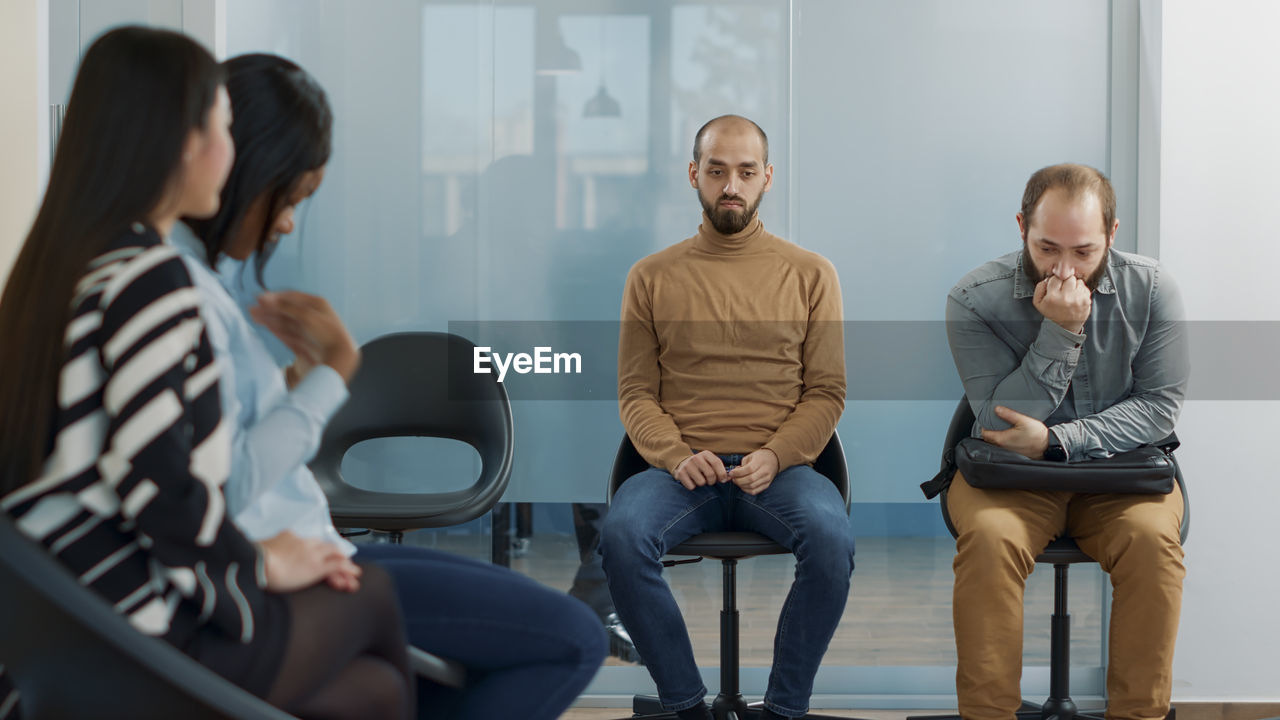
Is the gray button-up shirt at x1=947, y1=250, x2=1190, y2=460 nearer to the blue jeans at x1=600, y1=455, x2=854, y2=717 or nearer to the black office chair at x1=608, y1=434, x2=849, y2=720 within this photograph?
the black office chair at x1=608, y1=434, x2=849, y2=720

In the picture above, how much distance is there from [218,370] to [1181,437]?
2.66 meters

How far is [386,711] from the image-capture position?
1.11m

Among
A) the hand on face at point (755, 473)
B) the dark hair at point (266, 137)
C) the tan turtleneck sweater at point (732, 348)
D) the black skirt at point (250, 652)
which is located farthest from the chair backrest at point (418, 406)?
the black skirt at point (250, 652)

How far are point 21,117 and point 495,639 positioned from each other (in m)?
2.19

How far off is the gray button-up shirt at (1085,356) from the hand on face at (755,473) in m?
0.55

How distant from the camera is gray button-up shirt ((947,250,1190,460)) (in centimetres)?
235

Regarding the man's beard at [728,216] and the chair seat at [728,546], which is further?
the man's beard at [728,216]

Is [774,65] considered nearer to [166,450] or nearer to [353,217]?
[353,217]

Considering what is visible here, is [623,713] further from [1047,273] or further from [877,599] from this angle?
[1047,273]

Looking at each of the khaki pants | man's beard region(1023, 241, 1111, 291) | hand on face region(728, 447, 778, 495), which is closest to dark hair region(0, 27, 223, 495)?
hand on face region(728, 447, 778, 495)

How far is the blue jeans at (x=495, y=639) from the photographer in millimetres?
1378

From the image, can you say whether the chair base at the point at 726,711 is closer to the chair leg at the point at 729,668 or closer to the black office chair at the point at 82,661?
the chair leg at the point at 729,668

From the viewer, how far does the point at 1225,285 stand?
276 centimetres

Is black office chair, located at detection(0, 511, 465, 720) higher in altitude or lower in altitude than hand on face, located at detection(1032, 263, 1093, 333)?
lower
